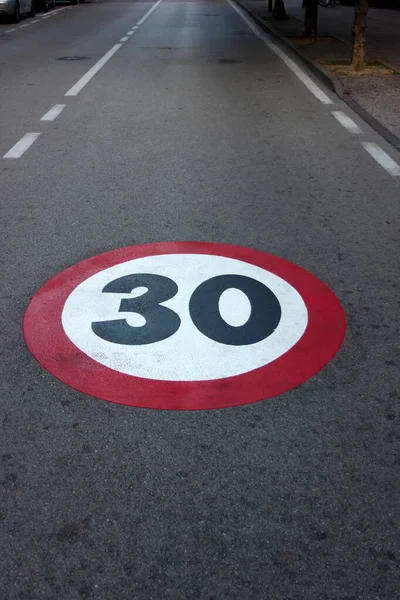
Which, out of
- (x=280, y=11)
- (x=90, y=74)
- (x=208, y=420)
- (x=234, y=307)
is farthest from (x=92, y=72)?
(x=280, y=11)

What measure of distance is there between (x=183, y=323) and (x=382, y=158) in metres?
4.50

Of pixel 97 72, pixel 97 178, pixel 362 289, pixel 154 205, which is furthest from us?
pixel 97 72

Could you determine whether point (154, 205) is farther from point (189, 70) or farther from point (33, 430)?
point (189, 70)

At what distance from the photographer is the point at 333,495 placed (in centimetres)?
272

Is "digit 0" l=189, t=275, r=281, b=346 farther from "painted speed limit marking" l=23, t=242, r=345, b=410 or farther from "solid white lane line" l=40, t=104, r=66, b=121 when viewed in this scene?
"solid white lane line" l=40, t=104, r=66, b=121

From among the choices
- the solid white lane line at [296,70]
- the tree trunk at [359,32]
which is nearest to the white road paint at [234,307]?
the solid white lane line at [296,70]

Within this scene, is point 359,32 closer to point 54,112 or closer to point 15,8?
point 54,112

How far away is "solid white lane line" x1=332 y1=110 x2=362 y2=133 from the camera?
29.3ft

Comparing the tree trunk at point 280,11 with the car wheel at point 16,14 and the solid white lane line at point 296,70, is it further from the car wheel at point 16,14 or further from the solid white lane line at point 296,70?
the car wheel at point 16,14

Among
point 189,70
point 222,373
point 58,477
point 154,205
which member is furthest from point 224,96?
point 58,477

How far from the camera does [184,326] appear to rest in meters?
3.96

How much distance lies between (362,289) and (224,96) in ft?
24.9

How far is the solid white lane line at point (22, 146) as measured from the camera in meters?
7.79

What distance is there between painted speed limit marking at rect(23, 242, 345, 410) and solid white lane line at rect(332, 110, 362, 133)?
4632 millimetres
